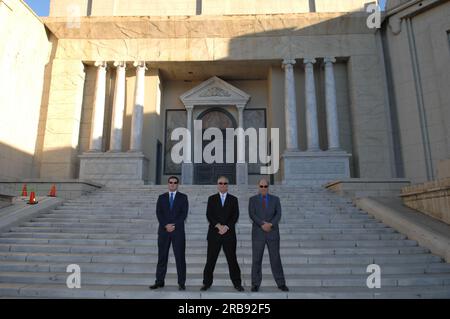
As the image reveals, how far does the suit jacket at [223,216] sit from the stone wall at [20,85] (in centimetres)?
1205

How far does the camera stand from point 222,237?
16.1 ft

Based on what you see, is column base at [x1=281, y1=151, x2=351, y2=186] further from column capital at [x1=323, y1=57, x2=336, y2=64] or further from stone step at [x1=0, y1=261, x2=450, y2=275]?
stone step at [x1=0, y1=261, x2=450, y2=275]

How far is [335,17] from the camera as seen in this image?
1594 centimetres

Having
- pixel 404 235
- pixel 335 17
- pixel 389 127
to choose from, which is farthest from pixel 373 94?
pixel 404 235

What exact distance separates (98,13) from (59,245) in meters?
15.5

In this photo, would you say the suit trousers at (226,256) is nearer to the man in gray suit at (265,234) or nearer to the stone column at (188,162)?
the man in gray suit at (265,234)

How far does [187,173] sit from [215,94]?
4.65m

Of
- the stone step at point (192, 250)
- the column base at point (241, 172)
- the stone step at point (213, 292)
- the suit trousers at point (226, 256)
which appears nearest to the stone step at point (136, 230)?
the stone step at point (192, 250)

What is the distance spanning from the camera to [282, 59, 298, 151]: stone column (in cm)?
1581

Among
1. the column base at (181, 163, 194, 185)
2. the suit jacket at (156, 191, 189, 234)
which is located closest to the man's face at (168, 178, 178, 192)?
the suit jacket at (156, 191, 189, 234)

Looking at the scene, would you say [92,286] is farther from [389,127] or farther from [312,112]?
[389,127]

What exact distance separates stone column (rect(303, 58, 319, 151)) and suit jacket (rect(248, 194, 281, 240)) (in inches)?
436

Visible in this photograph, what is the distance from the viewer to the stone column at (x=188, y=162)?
54.4 ft

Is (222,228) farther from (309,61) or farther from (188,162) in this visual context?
(309,61)
